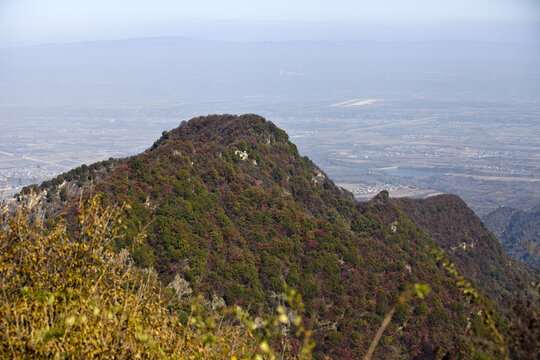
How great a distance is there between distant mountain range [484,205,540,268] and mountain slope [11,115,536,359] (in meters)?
44.1

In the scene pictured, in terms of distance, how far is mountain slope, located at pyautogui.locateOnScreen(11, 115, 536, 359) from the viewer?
69.3 feet

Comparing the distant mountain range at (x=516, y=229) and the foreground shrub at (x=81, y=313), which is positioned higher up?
the foreground shrub at (x=81, y=313)

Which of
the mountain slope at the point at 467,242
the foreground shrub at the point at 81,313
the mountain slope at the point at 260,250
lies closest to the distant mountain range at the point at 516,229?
the mountain slope at the point at 467,242

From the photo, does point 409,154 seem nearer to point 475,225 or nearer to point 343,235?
point 475,225

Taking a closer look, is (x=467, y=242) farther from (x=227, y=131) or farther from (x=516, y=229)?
(x=516, y=229)

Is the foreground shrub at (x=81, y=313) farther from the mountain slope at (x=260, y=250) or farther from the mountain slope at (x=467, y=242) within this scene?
the mountain slope at (x=467, y=242)

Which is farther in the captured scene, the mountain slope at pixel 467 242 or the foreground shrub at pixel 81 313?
the mountain slope at pixel 467 242

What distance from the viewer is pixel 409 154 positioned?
168 metres

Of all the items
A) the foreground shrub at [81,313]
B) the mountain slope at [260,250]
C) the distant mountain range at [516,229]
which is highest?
the foreground shrub at [81,313]

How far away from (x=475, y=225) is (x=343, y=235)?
24.3 m

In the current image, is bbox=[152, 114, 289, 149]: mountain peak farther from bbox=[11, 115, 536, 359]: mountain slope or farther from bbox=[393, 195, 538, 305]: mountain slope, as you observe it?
bbox=[393, 195, 538, 305]: mountain slope

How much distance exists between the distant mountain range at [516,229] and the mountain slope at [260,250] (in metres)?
44.1

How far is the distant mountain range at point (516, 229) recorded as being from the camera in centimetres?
7025

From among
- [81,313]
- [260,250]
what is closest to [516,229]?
[260,250]
